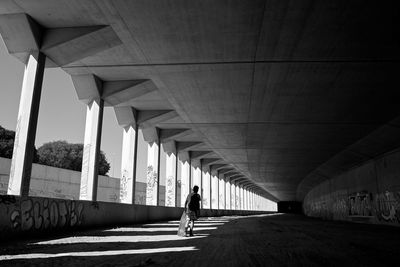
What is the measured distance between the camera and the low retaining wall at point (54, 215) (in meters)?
10.5

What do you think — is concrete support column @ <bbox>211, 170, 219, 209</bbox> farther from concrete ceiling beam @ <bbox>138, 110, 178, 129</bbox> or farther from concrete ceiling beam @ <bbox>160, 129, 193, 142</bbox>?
concrete ceiling beam @ <bbox>138, 110, 178, 129</bbox>

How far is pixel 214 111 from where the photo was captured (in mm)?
20891

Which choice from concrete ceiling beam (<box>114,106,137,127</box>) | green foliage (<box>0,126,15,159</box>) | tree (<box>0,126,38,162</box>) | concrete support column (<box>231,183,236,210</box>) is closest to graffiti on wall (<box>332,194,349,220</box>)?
concrete ceiling beam (<box>114,106,137,127</box>)

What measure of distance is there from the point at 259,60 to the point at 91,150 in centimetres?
1107

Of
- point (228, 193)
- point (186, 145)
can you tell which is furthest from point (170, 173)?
point (228, 193)

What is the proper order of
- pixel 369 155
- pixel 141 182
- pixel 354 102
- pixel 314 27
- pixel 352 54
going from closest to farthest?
pixel 314 27
pixel 352 54
pixel 354 102
pixel 369 155
pixel 141 182

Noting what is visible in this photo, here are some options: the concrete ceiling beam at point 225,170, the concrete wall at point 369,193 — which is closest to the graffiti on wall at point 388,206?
the concrete wall at point 369,193

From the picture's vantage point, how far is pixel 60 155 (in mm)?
64875

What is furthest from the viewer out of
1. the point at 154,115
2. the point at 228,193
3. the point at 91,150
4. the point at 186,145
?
the point at 228,193

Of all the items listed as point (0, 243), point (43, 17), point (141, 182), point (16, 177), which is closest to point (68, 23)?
point (43, 17)

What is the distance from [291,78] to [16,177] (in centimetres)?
1201

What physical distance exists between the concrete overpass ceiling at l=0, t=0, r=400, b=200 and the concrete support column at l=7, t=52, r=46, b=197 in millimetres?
2151

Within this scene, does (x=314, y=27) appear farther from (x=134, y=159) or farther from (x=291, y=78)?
(x=134, y=159)

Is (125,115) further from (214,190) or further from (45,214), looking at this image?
(214,190)
